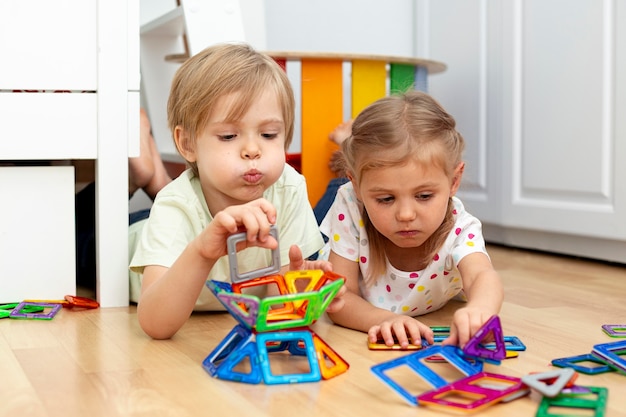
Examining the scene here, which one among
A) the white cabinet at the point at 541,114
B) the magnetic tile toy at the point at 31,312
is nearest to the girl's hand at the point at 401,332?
the magnetic tile toy at the point at 31,312

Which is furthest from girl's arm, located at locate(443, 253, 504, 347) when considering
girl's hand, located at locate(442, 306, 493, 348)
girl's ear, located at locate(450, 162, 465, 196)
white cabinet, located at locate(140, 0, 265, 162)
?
white cabinet, located at locate(140, 0, 265, 162)

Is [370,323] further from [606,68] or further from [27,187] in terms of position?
[606,68]

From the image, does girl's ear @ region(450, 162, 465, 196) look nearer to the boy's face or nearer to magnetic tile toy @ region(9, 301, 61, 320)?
the boy's face

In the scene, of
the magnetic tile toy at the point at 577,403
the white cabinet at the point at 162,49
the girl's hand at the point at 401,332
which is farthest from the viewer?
the white cabinet at the point at 162,49

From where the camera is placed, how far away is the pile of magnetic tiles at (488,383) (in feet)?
2.38

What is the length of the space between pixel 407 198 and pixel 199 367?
→ 0.35 meters

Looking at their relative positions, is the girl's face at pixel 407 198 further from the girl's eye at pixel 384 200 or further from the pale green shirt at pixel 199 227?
the pale green shirt at pixel 199 227

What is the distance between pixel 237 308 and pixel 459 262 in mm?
384

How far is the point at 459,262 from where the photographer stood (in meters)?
1.09

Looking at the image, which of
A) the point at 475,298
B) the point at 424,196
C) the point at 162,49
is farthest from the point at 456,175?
the point at 162,49

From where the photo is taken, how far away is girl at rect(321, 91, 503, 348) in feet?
3.42

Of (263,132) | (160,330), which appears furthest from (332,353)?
(263,132)

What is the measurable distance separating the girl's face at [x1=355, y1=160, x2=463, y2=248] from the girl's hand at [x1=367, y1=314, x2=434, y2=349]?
4.9 inches

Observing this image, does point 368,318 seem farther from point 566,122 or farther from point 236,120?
point 566,122
